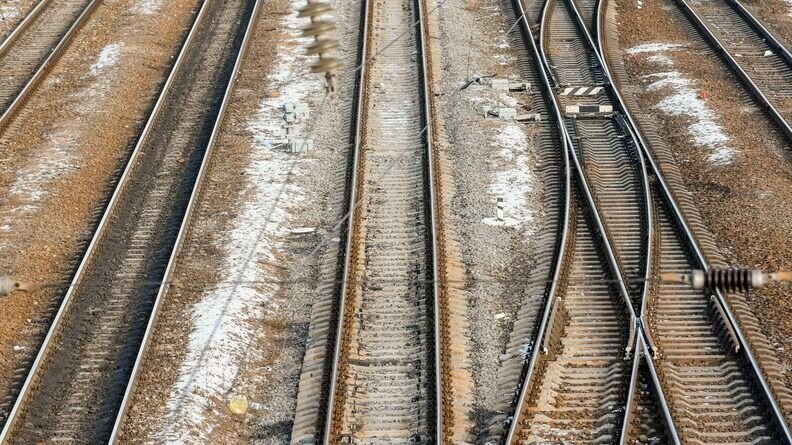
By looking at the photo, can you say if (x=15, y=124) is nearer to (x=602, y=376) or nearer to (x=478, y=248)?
(x=478, y=248)

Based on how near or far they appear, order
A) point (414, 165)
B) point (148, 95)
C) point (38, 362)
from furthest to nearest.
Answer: point (148, 95) < point (414, 165) < point (38, 362)

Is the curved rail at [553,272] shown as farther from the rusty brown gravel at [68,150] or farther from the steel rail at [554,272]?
the rusty brown gravel at [68,150]

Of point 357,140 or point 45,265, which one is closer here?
point 45,265

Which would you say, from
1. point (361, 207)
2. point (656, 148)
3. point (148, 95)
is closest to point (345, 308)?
point (361, 207)

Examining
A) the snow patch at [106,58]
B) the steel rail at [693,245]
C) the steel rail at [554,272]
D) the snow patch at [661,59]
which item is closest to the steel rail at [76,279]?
the snow patch at [106,58]

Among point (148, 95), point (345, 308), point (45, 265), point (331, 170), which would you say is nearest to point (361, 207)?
point (331, 170)

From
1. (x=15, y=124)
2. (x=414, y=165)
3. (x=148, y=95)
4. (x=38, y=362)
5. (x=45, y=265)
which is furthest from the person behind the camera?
(x=148, y=95)
